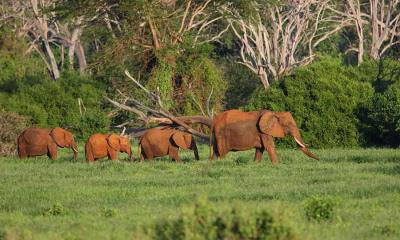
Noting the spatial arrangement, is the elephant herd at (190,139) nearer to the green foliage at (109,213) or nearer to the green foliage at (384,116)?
the green foliage at (384,116)

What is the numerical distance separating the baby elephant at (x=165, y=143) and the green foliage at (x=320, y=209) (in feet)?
35.6

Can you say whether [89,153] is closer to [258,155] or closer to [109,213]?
[258,155]

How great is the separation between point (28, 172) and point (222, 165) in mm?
3654

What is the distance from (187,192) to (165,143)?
25.3 ft

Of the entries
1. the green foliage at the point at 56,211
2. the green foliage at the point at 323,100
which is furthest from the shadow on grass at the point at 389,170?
the green foliage at the point at 323,100

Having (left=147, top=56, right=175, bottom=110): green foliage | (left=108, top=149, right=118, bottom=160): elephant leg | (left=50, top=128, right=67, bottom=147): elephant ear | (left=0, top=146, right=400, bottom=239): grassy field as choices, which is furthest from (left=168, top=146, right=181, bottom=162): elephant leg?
(left=147, top=56, right=175, bottom=110): green foliage

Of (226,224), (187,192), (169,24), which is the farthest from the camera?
(169,24)

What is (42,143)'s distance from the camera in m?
27.4

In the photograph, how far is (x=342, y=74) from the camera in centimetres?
3359

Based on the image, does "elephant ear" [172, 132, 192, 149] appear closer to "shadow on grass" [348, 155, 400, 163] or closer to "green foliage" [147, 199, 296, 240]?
"shadow on grass" [348, 155, 400, 163]

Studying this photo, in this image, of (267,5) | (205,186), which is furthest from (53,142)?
(267,5)

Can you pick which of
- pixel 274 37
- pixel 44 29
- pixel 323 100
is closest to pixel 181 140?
pixel 323 100

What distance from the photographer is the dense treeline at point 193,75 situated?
3238 centimetres

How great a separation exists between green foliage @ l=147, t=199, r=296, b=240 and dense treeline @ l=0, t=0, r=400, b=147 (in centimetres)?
1890
